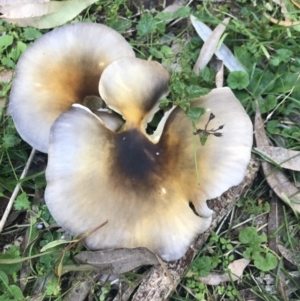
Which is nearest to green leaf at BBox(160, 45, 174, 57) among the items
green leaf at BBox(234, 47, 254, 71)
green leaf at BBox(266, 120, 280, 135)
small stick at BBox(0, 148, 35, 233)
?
green leaf at BBox(234, 47, 254, 71)

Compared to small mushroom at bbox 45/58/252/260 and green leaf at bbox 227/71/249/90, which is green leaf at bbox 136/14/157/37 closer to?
green leaf at bbox 227/71/249/90

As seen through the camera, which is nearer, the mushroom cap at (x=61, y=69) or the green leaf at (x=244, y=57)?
the mushroom cap at (x=61, y=69)

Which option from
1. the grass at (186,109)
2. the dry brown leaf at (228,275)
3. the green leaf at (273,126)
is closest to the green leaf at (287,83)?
the grass at (186,109)

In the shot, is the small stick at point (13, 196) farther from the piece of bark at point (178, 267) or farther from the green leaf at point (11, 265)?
the piece of bark at point (178, 267)

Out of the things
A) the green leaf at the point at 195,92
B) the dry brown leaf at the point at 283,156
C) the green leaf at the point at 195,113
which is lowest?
the dry brown leaf at the point at 283,156

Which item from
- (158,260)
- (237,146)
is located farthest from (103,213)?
(237,146)

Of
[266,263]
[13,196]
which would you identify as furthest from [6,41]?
[266,263]

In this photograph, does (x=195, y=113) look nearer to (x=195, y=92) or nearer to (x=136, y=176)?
(x=195, y=92)
